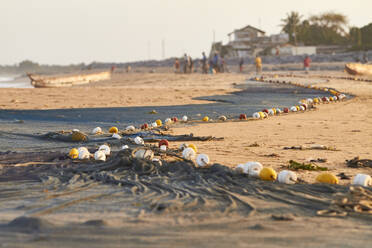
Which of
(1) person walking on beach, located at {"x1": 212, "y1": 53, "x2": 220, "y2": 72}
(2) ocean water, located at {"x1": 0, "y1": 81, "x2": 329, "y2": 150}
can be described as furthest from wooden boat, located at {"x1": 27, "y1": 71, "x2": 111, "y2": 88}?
(2) ocean water, located at {"x1": 0, "y1": 81, "x2": 329, "y2": 150}

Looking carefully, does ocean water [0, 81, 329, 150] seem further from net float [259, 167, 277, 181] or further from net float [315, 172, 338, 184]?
net float [315, 172, 338, 184]

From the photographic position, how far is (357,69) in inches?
1548

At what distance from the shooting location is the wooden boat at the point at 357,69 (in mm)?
38694

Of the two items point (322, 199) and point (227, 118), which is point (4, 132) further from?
point (322, 199)

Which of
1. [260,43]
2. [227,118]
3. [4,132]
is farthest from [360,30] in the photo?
[4,132]

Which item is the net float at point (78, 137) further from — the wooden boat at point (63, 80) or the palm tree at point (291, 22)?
the palm tree at point (291, 22)

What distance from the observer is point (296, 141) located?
8688 mm

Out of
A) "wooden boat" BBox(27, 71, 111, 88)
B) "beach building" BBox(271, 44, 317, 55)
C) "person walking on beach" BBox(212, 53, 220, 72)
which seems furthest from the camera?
"beach building" BBox(271, 44, 317, 55)

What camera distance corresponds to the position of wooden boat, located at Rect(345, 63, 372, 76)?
127 feet

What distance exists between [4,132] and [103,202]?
16.7 feet

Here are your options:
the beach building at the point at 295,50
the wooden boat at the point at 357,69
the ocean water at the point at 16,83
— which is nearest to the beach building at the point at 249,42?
the beach building at the point at 295,50

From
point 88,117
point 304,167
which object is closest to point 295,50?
point 88,117

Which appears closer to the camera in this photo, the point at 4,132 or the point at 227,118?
the point at 4,132

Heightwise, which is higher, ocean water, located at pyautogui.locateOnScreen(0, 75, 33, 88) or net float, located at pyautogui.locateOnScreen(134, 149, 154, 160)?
net float, located at pyautogui.locateOnScreen(134, 149, 154, 160)
